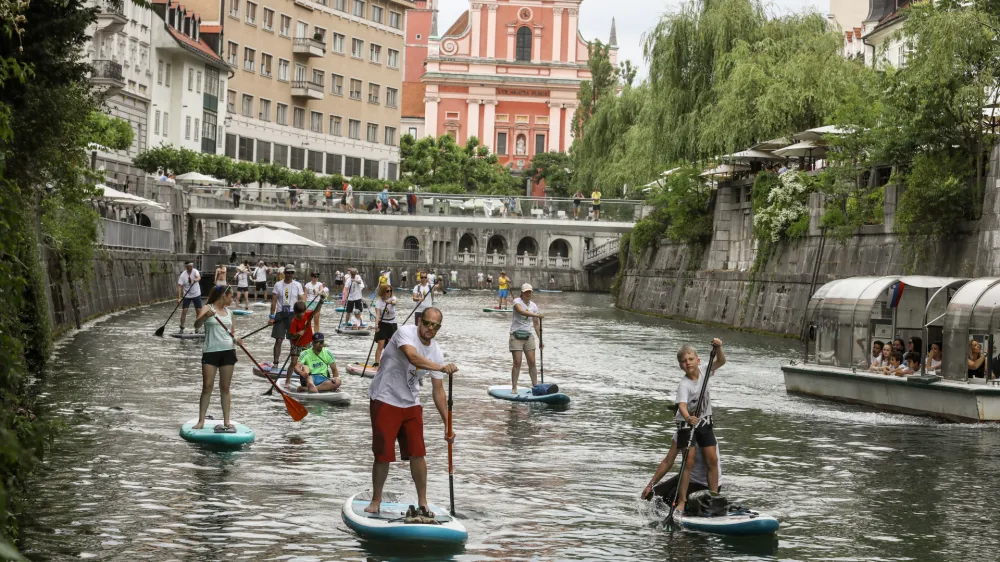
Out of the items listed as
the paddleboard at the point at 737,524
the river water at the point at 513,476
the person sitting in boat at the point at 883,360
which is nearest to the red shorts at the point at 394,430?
the river water at the point at 513,476

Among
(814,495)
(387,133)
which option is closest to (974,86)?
(814,495)

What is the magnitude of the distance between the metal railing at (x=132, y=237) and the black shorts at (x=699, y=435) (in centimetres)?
2936

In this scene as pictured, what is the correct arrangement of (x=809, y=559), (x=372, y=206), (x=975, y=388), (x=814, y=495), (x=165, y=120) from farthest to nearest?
(x=165, y=120), (x=372, y=206), (x=975, y=388), (x=814, y=495), (x=809, y=559)

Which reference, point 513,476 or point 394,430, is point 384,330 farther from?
point 394,430

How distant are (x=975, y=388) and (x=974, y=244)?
13379 millimetres

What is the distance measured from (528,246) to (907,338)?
94.3 m

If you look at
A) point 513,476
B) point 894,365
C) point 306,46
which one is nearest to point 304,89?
point 306,46

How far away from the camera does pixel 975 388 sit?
2045 centimetres

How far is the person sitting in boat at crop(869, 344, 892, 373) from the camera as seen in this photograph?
76.1ft

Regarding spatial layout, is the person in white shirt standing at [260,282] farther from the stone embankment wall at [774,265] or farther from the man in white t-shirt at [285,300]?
the man in white t-shirt at [285,300]

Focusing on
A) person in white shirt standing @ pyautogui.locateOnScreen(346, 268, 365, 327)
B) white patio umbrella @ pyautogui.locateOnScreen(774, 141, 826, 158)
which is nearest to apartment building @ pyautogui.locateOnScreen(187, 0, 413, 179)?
white patio umbrella @ pyautogui.locateOnScreen(774, 141, 826, 158)

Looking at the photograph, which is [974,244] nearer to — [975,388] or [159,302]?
[975,388]

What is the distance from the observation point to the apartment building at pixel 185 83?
77188 mm

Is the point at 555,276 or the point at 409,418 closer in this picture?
the point at 409,418
